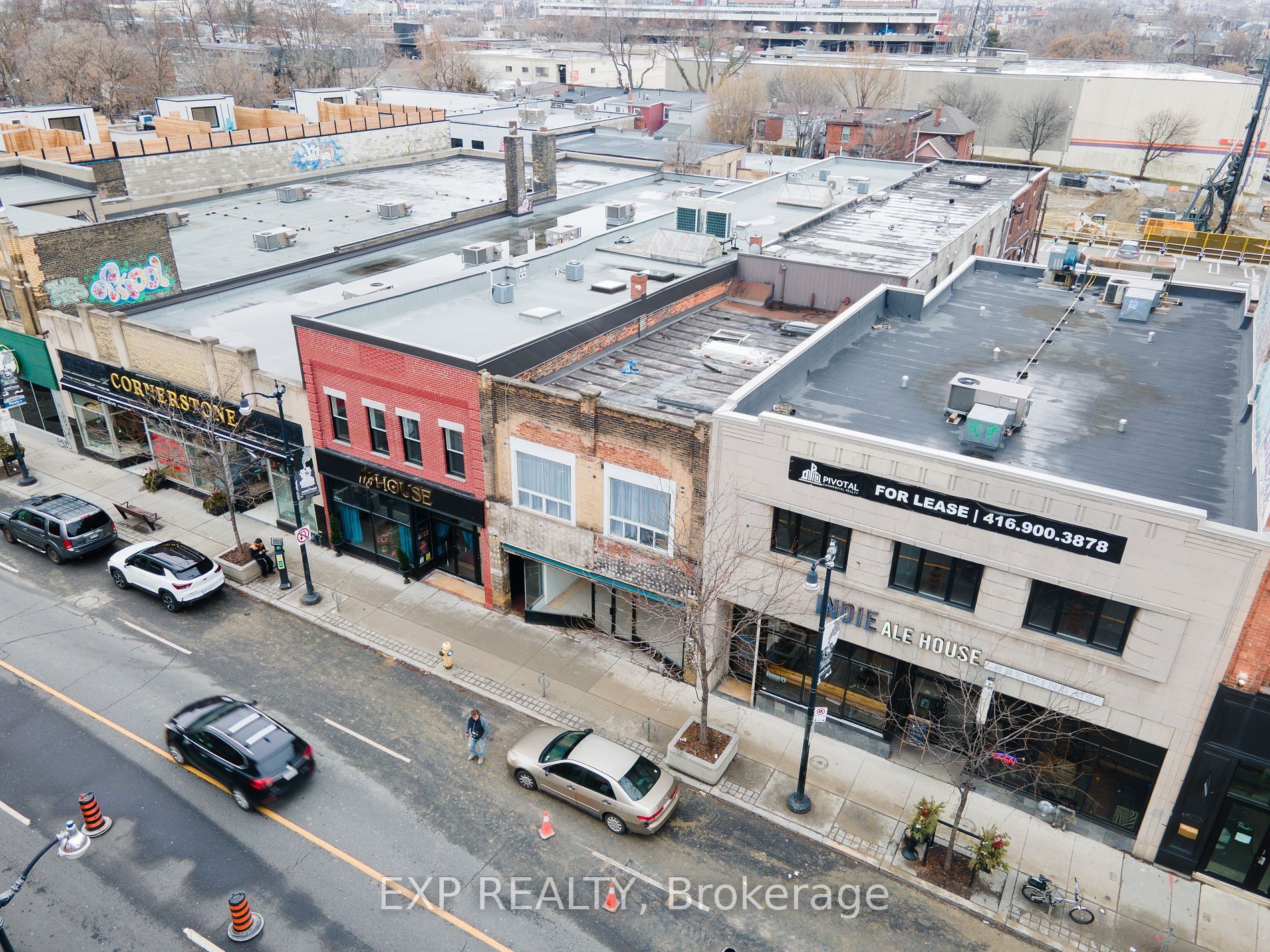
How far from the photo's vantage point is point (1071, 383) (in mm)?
25438

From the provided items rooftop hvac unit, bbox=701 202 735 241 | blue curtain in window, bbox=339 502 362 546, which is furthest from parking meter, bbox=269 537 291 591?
rooftop hvac unit, bbox=701 202 735 241

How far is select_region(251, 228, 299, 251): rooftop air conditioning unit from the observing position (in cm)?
4122

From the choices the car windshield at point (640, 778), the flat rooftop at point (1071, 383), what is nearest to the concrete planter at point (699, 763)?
the car windshield at point (640, 778)

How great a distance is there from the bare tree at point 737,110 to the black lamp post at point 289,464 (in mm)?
61609

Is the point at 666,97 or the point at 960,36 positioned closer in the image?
the point at 666,97

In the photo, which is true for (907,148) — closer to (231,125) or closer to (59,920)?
(231,125)

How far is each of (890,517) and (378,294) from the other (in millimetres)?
19437

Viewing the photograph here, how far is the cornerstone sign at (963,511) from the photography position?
59.6ft

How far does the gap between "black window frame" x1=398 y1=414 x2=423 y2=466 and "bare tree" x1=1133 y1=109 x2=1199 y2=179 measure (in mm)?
96589

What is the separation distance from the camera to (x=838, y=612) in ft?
73.0

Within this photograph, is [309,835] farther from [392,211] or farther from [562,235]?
[392,211]

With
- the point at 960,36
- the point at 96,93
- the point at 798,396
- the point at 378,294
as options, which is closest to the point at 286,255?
the point at 378,294

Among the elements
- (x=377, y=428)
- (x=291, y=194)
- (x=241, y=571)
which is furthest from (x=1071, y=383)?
(x=291, y=194)

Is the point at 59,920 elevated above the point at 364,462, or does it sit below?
below
